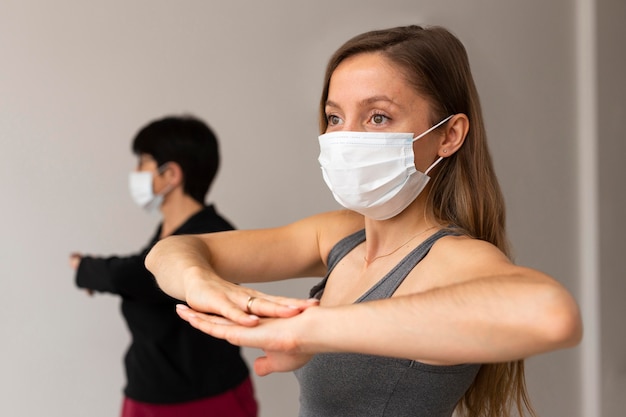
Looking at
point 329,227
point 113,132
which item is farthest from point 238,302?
point 113,132

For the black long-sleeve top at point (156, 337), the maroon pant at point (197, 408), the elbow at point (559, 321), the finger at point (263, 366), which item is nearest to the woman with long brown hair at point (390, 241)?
the finger at point (263, 366)

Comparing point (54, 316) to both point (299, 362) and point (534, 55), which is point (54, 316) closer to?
point (299, 362)

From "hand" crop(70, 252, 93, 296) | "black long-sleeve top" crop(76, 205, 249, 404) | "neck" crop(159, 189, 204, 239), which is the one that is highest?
"neck" crop(159, 189, 204, 239)

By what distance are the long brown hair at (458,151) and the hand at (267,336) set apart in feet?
1.31

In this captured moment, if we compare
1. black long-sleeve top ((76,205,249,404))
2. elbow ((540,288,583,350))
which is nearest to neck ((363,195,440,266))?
elbow ((540,288,583,350))

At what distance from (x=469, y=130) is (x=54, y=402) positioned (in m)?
1.64

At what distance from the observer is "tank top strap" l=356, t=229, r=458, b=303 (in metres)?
1.20

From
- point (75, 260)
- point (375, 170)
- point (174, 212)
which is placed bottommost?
point (75, 260)

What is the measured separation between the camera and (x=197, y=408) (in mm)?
2344

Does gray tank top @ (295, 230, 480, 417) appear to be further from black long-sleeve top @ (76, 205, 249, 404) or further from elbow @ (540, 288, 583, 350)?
black long-sleeve top @ (76, 205, 249, 404)

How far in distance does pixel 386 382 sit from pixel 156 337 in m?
1.31

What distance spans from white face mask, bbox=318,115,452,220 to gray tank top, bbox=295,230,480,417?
103mm

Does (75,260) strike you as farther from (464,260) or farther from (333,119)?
(464,260)

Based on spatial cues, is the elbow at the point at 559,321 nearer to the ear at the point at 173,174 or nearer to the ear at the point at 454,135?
the ear at the point at 454,135
